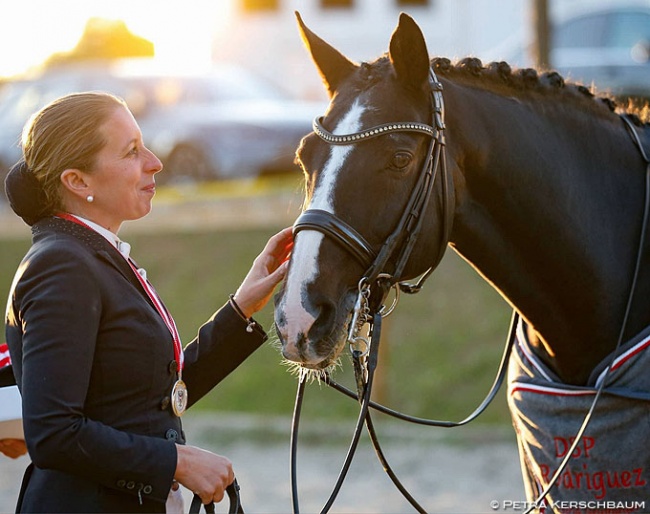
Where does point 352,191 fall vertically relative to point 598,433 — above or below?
above

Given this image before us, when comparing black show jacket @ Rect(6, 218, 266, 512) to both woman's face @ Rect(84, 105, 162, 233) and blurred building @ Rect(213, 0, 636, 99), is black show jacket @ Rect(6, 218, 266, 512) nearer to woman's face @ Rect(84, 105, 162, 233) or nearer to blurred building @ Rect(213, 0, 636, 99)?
woman's face @ Rect(84, 105, 162, 233)

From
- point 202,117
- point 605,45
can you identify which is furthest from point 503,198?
point 605,45

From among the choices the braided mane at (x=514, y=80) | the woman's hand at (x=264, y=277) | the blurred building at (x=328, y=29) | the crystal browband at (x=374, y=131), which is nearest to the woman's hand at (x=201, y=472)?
the woman's hand at (x=264, y=277)

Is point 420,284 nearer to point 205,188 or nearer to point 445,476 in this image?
point 445,476

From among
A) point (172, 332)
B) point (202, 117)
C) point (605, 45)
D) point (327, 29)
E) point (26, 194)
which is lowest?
point (172, 332)

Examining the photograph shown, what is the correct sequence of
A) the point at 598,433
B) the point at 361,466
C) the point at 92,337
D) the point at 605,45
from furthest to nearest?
1. the point at 605,45
2. the point at 361,466
3. the point at 598,433
4. the point at 92,337

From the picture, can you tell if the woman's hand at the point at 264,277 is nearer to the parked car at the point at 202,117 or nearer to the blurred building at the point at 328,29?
the parked car at the point at 202,117

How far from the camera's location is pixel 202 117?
1103 cm

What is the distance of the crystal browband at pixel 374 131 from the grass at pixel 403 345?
176 inches

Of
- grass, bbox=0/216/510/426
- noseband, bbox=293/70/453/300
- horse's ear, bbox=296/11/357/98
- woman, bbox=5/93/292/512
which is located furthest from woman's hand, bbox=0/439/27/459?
grass, bbox=0/216/510/426

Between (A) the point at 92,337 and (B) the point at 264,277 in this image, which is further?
(B) the point at 264,277

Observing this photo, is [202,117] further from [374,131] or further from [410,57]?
[374,131]

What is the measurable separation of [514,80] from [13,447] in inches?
66.4

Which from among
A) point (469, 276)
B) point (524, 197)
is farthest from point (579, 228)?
point (469, 276)
